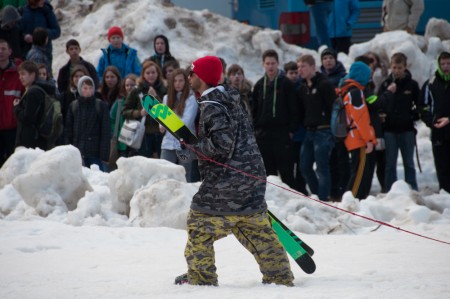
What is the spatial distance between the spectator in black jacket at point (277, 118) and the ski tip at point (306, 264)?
434 centimetres

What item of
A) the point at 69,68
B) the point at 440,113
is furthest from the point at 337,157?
the point at 69,68

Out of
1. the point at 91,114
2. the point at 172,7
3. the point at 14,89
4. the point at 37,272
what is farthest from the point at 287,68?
the point at 37,272

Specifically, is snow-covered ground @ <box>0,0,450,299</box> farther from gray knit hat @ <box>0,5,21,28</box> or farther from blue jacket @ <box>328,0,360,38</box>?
gray knit hat @ <box>0,5,21,28</box>

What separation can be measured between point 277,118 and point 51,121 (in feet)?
8.83

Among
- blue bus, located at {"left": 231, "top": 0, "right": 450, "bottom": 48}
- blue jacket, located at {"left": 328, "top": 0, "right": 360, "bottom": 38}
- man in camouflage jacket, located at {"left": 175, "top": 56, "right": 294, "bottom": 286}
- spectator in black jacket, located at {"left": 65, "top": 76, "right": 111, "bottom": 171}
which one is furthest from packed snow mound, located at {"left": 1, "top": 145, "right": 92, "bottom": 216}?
blue bus, located at {"left": 231, "top": 0, "right": 450, "bottom": 48}

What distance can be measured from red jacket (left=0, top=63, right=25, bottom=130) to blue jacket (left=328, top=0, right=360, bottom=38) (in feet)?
17.9

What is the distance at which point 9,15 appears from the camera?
1178 cm

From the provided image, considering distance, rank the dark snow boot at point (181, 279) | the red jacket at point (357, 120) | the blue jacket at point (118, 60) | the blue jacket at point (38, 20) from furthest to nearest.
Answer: the blue jacket at point (38, 20)
the blue jacket at point (118, 60)
the red jacket at point (357, 120)
the dark snow boot at point (181, 279)

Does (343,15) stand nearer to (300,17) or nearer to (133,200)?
(300,17)

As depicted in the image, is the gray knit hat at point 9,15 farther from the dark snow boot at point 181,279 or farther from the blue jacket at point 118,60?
the dark snow boot at point 181,279

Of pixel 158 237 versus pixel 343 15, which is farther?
pixel 343 15

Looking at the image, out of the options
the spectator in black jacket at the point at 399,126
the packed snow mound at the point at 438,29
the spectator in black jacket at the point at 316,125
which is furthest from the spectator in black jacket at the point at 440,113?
the packed snow mound at the point at 438,29

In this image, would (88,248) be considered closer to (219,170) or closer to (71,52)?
(219,170)

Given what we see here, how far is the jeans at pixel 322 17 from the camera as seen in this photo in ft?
46.8
